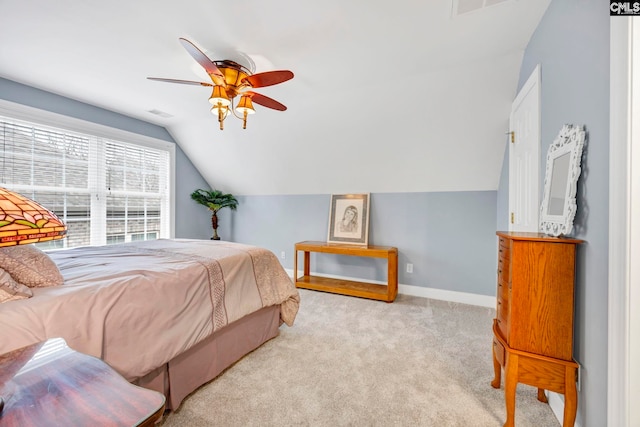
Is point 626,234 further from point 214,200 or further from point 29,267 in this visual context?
point 214,200

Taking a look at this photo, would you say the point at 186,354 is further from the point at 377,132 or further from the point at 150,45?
the point at 377,132

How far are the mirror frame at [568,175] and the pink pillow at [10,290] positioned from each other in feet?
8.26

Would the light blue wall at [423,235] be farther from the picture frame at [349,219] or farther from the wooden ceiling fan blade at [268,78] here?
the wooden ceiling fan blade at [268,78]

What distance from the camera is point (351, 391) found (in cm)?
173

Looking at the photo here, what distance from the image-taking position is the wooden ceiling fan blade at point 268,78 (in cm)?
189

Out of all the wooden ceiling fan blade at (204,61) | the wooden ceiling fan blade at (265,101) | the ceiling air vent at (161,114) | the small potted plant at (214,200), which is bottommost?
the small potted plant at (214,200)

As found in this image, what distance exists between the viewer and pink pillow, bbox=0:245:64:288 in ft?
3.83

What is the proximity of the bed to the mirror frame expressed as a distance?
6.33 feet

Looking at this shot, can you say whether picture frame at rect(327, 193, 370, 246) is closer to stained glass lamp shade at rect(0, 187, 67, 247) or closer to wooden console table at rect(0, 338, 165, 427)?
wooden console table at rect(0, 338, 165, 427)

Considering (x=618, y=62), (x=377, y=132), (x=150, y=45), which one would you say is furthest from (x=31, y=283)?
(x=377, y=132)

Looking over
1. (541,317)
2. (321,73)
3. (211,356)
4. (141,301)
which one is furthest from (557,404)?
(321,73)

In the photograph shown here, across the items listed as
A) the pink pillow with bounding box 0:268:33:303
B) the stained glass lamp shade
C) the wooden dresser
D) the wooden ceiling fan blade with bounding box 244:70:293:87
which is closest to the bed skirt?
the pink pillow with bounding box 0:268:33:303

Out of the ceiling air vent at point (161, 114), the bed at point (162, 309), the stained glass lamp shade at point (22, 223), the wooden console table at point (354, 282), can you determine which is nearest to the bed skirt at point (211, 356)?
the bed at point (162, 309)

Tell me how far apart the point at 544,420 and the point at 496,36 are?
2.56 m
